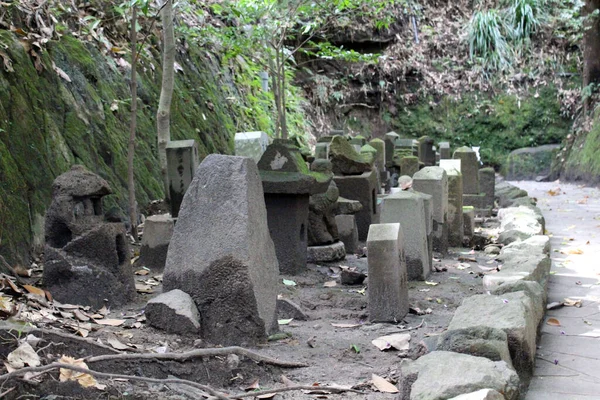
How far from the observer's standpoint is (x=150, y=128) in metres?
10.8

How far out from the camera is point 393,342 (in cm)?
549

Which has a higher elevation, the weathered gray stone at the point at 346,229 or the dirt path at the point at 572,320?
the weathered gray stone at the point at 346,229

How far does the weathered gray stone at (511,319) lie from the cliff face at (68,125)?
11.5 ft

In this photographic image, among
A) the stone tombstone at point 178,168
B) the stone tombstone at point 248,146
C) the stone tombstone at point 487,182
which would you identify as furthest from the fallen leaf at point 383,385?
the stone tombstone at point 487,182

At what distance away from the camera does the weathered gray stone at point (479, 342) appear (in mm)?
4234

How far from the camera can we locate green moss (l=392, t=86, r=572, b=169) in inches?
1069

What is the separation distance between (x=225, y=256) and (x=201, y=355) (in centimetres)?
79

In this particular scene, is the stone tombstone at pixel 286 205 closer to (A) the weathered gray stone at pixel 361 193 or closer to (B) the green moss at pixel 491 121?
(A) the weathered gray stone at pixel 361 193

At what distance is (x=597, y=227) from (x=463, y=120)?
16.6 m

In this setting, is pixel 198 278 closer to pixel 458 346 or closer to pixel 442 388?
pixel 458 346

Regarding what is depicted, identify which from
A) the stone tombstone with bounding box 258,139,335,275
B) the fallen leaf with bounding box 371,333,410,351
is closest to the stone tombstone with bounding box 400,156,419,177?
the stone tombstone with bounding box 258,139,335,275

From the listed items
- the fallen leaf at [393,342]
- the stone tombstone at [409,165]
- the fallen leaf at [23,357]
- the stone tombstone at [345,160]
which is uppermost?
the stone tombstone at [345,160]

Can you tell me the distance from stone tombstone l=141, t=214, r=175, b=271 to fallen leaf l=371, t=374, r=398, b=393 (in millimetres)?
3166

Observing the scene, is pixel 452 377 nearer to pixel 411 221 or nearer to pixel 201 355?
pixel 201 355
